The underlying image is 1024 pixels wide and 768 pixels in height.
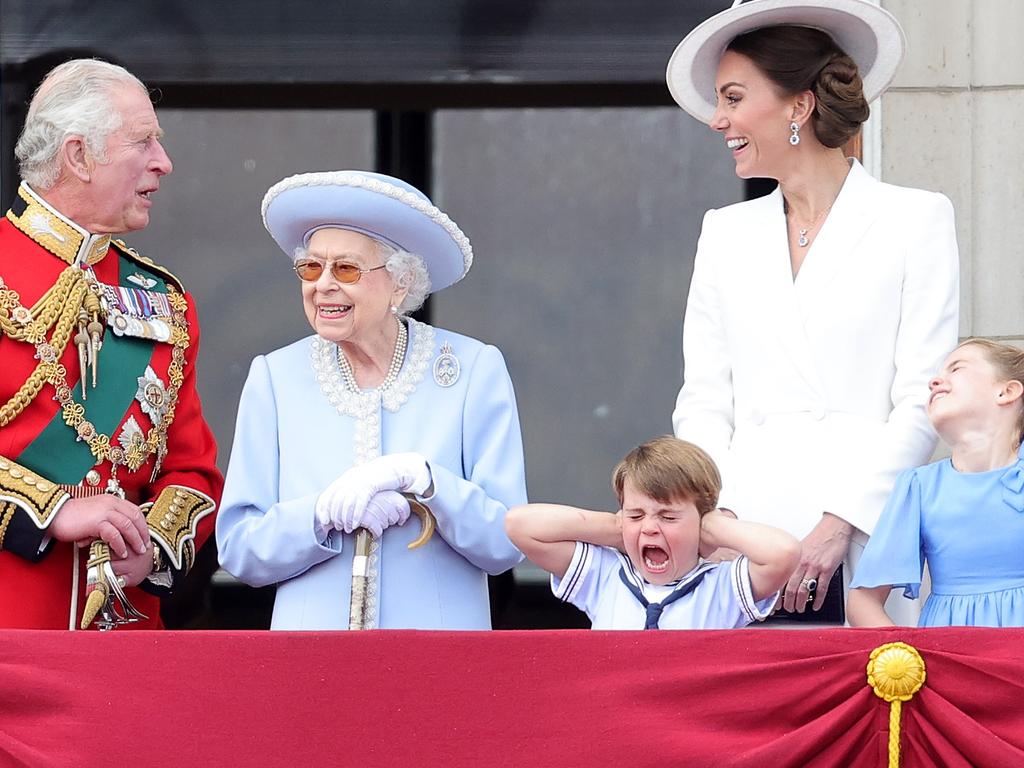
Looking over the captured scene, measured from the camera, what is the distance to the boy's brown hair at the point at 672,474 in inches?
124

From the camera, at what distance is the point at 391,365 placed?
341 centimetres

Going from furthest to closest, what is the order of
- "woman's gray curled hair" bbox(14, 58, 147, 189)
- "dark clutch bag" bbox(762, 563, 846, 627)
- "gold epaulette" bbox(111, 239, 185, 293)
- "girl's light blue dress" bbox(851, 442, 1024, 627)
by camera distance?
"gold epaulette" bbox(111, 239, 185, 293) → "woman's gray curled hair" bbox(14, 58, 147, 189) → "dark clutch bag" bbox(762, 563, 846, 627) → "girl's light blue dress" bbox(851, 442, 1024, 627)

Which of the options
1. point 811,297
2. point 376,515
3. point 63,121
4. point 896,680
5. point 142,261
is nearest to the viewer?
point 896,680

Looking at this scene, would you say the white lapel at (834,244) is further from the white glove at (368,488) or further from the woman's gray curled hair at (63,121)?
the woman's gray curled hair at (63,121)

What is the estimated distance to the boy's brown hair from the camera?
314 cm

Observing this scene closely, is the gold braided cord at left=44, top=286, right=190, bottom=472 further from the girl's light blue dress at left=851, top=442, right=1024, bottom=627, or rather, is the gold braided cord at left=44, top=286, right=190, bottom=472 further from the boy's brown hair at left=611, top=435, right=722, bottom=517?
the girl's light blue dress at left=851, top=442, right=1024, bottom=627

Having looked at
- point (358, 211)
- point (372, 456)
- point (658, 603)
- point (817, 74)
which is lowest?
point (658, 603)

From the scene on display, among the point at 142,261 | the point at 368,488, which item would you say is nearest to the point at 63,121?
the point at 142,261

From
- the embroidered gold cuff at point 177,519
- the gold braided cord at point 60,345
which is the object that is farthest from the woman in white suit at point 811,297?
the gold braided cord at point 60,345

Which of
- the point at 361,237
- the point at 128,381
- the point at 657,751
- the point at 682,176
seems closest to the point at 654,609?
the point at 657,751

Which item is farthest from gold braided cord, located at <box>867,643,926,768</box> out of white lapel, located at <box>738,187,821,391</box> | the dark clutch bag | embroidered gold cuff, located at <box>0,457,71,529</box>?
embroidered gold cuff, located at <box>0,457,71,529</box>

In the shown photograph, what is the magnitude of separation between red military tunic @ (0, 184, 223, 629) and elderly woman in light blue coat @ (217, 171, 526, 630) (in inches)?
9.0

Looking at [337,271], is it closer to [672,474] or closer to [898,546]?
[672,474]

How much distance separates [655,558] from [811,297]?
58 centimetres
